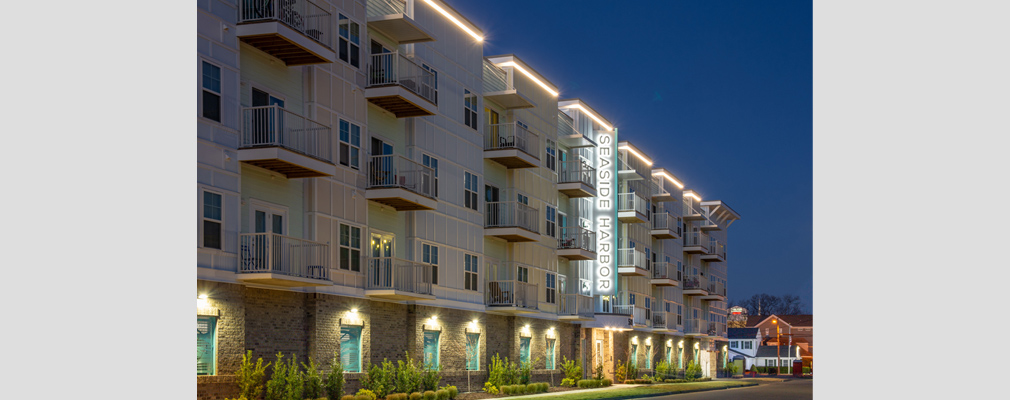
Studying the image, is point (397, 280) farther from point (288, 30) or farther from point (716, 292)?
point (716, 292)

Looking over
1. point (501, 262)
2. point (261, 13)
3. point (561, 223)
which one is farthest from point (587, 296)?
point (261, 13)

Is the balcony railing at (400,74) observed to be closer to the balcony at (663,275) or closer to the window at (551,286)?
the window at (551,286)

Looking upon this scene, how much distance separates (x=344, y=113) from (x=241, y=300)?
24.9 ft

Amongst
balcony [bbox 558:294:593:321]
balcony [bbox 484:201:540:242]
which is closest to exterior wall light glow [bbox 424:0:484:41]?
balcony [bbox 484:201:540:242]

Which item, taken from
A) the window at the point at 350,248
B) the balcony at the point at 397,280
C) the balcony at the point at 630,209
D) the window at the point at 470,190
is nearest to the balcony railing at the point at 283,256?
the window at the point at 350,248

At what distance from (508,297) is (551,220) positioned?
870cm

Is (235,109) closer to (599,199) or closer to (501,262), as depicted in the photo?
(501,262)

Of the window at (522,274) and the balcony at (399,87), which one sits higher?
the balcony at (399,87)

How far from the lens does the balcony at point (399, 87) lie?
30.6 meters

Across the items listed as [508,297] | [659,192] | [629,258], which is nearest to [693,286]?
[659,192]

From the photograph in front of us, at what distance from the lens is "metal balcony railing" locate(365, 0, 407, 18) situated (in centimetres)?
3122

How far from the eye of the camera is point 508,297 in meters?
40.2

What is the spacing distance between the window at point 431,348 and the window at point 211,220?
12.6 metres

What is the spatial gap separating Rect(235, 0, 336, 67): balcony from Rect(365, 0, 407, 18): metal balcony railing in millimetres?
3483
